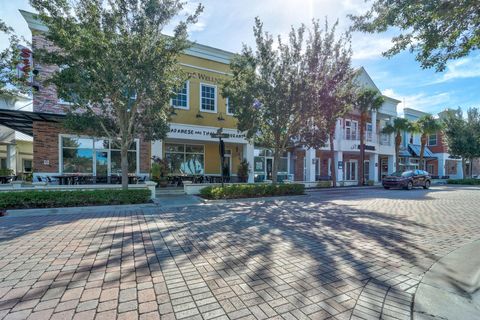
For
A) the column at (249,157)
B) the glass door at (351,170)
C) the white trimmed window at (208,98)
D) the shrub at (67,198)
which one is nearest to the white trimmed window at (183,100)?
the white trimmed window at (208,98)

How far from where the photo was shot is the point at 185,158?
61.1ft

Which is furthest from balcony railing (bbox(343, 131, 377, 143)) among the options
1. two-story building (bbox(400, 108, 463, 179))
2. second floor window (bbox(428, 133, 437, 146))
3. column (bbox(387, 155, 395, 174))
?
second floor window (bbox(428, 133, 437, 146))

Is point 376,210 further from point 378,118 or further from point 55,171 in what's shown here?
point 378,118

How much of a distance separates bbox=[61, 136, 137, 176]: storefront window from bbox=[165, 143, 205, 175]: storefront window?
2.77 meters

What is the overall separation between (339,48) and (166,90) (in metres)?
9.60

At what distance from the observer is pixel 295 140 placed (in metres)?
16.0

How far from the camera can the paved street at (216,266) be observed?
2984mm

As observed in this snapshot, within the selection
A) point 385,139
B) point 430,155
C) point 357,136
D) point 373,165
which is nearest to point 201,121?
point 357,136

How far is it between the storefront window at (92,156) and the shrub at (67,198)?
569 centimetres

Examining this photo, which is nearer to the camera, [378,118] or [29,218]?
[29,218]

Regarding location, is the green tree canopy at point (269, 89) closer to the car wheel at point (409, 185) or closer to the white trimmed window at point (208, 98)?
the white trimmed window at point (208, 98)

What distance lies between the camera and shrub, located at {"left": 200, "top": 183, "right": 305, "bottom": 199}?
40.6 feet

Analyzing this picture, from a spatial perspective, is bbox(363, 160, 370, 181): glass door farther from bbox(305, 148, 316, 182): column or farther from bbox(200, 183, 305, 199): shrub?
bbox(200, 183, 305, 199): shrub

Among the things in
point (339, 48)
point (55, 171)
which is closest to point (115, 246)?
point (55, 171)
